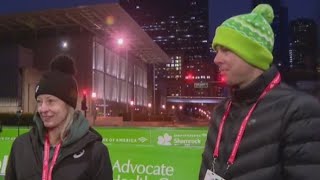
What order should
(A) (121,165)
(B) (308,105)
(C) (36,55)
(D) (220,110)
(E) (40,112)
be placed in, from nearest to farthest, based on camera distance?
(B) (308,105), (D) (220,110), (E) (40,112), (A) (121,165), (C) (36,55)

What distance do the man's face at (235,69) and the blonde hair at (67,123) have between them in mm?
1088

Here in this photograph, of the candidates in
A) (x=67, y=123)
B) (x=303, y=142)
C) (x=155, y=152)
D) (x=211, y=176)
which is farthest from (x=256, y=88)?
(x=155, y=152)

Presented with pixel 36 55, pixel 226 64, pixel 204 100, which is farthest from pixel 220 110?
pixel 204 100

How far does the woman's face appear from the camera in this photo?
9.05ft

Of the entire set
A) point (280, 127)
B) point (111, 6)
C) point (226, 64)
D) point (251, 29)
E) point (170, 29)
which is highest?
point (170, 29)

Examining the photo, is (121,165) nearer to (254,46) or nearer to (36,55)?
(254,46)

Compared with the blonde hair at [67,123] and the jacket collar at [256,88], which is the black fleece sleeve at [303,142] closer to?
the jacket collar at [256,88]

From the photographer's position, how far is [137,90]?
8269cm

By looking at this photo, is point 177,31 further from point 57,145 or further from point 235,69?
point 235,69

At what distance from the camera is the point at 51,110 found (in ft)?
9.04

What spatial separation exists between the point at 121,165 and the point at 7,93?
47829 mm

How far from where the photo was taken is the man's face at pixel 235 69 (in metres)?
2.26

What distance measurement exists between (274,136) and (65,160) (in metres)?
1.33

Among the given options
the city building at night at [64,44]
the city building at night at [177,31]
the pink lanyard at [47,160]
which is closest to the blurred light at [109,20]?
the city building at night at [64,44]
